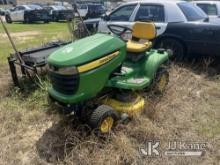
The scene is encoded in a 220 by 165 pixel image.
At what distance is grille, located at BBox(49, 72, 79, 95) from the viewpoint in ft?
11.0

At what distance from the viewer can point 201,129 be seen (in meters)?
4.02

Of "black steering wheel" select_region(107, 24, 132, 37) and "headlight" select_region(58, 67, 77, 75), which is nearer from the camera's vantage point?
"headlight" select_region(58, 67, 77, 75)

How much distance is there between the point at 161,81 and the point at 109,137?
1.79m

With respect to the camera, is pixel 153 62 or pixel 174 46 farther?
pixel 174 46

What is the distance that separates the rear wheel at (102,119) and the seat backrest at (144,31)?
1638 mm

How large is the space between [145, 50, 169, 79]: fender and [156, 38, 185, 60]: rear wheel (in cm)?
167

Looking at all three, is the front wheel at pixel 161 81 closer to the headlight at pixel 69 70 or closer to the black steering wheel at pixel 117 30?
the black steering wheel at pixel 117 30

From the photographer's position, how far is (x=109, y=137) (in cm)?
365

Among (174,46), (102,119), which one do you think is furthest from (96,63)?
(174,46)

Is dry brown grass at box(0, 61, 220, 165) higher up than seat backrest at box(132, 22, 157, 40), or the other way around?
seat backrest at box(132, 22, 157, 40)

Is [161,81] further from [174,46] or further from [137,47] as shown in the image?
[174,46]

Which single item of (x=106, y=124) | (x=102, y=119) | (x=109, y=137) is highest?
(x=102, y=119)

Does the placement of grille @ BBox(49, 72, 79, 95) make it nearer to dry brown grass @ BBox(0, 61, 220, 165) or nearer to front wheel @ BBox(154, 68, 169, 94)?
dry brown grass @ BBox(0, 61, 220, 165)

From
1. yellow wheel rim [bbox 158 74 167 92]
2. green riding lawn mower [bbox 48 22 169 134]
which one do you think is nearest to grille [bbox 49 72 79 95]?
green riding lawn mower [bbox 48 22 169 134]
